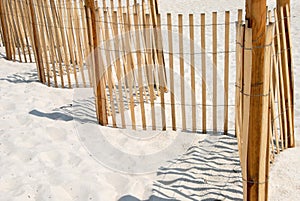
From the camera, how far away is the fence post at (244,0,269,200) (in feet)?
7.48

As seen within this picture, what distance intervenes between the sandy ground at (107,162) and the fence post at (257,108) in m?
0.63

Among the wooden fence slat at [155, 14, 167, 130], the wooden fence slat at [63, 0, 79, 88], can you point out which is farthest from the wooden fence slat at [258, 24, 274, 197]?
the wooden fence slat at [63, 0, 79, 88]

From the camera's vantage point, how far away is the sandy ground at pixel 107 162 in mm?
3150

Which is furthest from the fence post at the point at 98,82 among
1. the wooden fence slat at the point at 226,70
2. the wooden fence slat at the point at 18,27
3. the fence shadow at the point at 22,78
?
the wooden fence slat at the point at 18,27

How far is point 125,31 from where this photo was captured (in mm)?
4395

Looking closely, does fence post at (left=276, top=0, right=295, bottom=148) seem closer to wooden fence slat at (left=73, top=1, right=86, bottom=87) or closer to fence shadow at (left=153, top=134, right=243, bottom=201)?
fence shadow at (left=153, top=134, right=243, bottom=201)

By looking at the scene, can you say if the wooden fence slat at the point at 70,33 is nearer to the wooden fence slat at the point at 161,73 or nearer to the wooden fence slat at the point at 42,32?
the wooden fence slat at the point at 42,32

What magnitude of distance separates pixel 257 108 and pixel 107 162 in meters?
1.87

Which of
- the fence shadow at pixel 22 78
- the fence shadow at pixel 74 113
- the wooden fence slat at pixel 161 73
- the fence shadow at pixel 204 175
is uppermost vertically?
the wooden fence slat at pixel 161 73

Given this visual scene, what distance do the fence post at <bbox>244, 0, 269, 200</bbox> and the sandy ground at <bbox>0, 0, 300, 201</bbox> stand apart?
0.63 m

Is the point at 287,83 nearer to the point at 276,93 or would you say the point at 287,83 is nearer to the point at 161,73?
the point at 276,93

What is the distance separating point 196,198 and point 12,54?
18.8ft

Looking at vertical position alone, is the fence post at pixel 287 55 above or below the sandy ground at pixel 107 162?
above

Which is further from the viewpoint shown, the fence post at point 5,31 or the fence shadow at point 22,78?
the fence post at point 5,31
